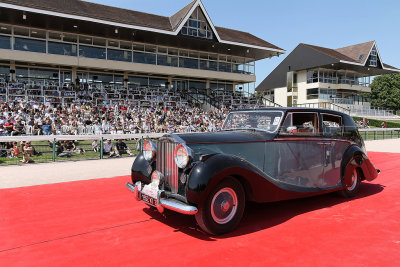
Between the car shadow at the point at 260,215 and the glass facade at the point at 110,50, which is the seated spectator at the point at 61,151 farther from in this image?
the glass facade at the point at 110,50

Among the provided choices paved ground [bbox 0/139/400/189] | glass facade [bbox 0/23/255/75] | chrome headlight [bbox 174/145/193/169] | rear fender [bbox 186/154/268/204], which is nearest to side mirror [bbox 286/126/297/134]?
rear fender [bbox 186/154/268/204]

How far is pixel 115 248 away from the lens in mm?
3756

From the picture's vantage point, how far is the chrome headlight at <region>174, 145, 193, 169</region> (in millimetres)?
4145

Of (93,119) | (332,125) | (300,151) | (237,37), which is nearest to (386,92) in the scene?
(237,37)

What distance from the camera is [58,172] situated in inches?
356

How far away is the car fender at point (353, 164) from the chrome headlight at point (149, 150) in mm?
3654

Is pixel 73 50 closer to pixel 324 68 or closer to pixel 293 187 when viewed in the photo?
pixel 293 187

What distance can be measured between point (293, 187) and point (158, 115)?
677 inches

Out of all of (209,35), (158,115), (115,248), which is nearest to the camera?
(115,248)

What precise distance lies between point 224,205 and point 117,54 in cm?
2660

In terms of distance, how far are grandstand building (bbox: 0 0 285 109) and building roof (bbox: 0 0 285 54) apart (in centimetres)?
7

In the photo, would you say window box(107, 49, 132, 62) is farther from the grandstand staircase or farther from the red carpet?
the red carpet

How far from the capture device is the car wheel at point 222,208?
13.3ft

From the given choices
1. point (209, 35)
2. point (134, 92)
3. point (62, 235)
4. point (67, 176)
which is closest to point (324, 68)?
point (209, 35)
